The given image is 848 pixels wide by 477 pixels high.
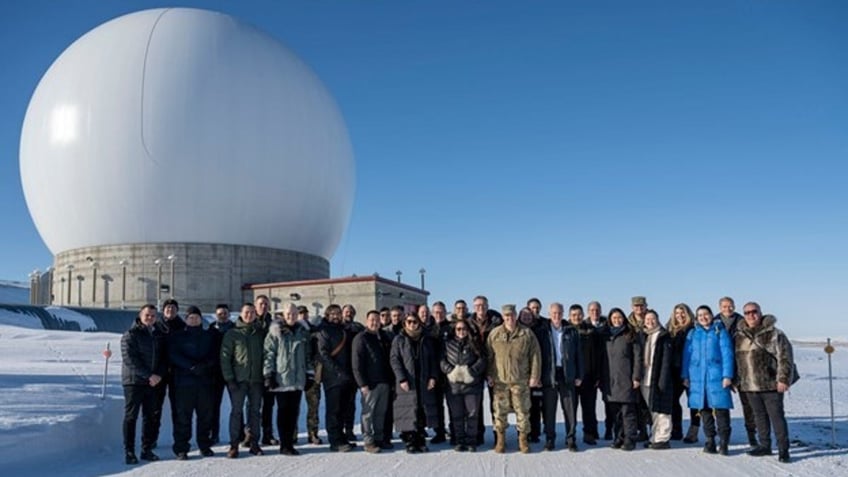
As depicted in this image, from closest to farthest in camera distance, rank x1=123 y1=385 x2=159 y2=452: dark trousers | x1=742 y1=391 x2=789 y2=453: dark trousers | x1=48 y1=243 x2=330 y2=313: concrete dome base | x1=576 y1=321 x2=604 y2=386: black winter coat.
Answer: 1. x1=742 y1=391 x2=789 y2=453: dark trousers
2. x1=123 y1=385 x2=159 y2=452: dark trousers
3. x1=576 y1=321 x2=604 y2=386: black winter coat
4. x1=48 y1=243 x2=330 y2=313: concrete dome base

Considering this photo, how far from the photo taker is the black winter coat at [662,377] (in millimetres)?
7066

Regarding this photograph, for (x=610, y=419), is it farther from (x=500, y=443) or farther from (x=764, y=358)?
(x=764, y=358)

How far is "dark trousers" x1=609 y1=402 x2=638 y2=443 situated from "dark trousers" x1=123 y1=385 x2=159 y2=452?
4790 millimetres

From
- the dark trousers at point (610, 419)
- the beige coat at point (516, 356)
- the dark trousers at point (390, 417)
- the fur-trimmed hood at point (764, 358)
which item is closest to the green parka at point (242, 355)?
the dark trousers at point (390, 417)

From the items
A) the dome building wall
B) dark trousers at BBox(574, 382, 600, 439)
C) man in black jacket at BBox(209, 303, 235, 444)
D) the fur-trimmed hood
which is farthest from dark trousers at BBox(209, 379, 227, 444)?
the dome building wall

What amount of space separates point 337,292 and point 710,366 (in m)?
21.5

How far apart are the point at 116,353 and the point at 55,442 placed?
792cm

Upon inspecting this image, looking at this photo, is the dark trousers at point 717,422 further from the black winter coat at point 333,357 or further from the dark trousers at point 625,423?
the black winter coat at point 333,357

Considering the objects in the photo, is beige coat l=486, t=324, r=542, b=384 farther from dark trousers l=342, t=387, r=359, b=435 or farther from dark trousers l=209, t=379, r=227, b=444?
dark trousers l=209, t=379, r=227, b=444

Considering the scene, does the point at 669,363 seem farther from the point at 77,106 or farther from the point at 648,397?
the point at 77,106

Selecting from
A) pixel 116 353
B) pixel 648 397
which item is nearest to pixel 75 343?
pixel 116 353

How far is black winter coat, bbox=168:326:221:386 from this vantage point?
697 cm

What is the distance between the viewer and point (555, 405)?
23.9ft

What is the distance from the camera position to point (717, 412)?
22.3ft
